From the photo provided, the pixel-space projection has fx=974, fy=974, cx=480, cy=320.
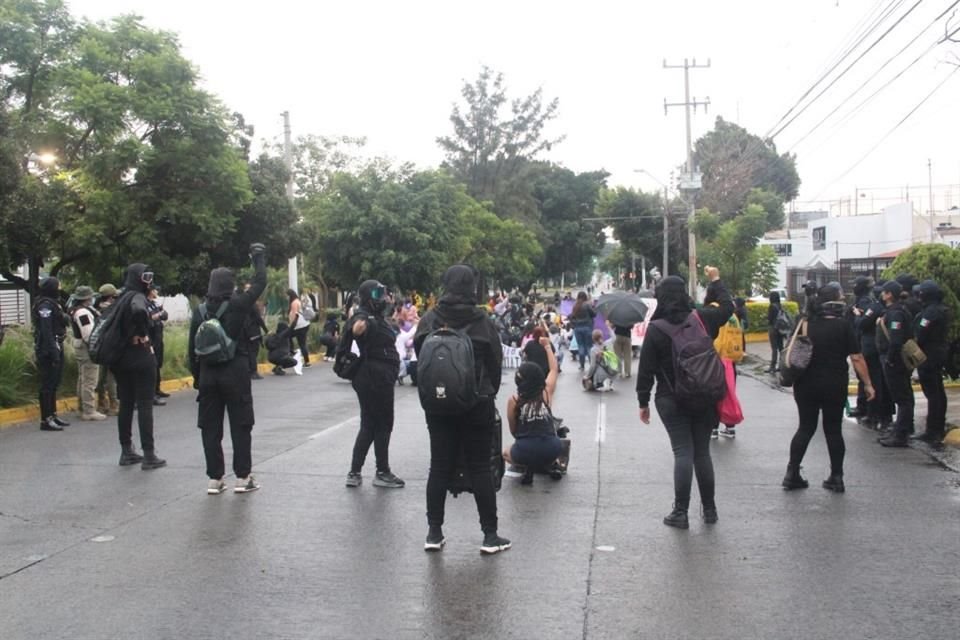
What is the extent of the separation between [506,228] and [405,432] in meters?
38.9

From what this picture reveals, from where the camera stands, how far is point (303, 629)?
492 cm

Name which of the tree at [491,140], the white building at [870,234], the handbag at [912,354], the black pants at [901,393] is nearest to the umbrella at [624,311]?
the black pants at [901,393]

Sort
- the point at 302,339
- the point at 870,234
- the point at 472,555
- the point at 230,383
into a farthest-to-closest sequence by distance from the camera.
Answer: the point at 870,234
the point at 302,339
the point at 230,383
the point at 472,555

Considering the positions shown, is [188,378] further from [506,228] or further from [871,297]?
[506,228]

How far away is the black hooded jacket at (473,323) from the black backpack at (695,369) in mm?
1430

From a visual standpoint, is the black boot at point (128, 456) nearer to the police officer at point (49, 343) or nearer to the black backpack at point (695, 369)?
the police officer at point (49, 343)

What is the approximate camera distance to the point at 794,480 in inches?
323

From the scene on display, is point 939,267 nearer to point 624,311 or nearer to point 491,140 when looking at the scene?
point 624,311

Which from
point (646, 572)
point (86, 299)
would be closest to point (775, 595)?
point (646, 572)

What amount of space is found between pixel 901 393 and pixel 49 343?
974 cm

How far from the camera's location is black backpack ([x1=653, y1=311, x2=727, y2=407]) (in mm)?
6773

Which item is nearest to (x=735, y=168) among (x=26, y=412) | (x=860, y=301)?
(x=860, y=301)

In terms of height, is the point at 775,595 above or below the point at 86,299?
below

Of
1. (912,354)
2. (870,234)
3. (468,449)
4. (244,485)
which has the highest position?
(870,234)
